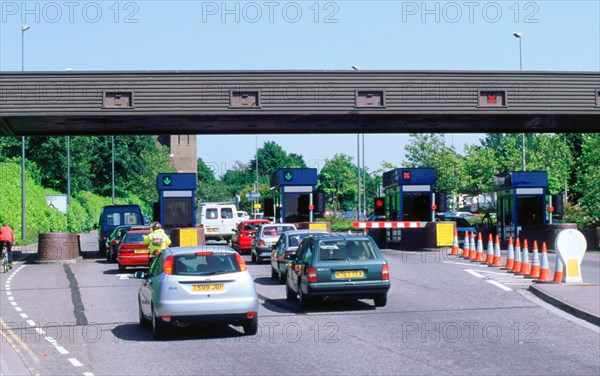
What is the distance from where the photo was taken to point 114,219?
134 ft

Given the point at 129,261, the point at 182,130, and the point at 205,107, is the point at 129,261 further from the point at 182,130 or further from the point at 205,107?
the point at 182,130

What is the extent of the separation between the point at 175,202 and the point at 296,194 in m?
5.30

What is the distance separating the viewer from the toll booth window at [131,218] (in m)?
41.1

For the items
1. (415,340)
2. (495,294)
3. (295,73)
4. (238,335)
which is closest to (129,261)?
(295,73)

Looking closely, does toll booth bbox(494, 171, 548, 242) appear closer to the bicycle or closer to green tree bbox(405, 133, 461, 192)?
the bicycle

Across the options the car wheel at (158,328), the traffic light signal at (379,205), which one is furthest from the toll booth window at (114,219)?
the car wheel at (158,328)

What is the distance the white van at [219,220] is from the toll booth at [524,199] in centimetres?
1798

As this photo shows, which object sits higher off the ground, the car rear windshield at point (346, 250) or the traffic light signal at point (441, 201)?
the traffic light signal at point (441, 201)

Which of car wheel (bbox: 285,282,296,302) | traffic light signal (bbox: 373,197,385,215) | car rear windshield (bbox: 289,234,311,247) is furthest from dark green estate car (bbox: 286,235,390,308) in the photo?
traffic light signal (bbox: 373,197,385,215)

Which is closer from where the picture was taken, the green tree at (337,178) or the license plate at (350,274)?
the license plate at (350,274)

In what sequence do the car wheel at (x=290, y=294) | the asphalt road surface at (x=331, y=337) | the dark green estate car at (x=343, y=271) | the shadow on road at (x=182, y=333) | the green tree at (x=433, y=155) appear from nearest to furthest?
the asphalt road surface at (x=331, y=337)
the shadow on road at (x=182, y=333)
the dark green estate car at (x=343, y=271)
the car wheel at (x=290, y=294)
the green tree at (x=433, y=155)

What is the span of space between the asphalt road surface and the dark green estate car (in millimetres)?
408

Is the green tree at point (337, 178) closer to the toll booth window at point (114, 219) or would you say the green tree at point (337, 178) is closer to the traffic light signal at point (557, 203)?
the toll booth window at point (114, 219)

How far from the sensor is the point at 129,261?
28.3 metres
